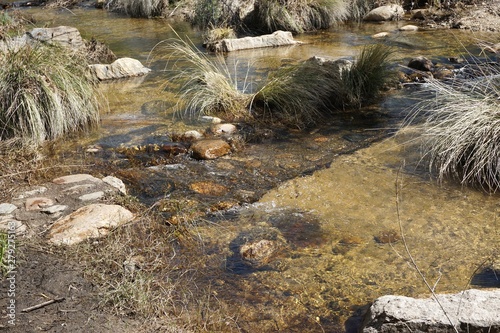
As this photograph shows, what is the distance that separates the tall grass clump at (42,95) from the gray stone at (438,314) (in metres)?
3.91

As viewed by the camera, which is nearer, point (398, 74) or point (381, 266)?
point (381, 266)

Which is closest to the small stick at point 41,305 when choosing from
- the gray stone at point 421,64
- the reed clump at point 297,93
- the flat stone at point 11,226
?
the flat stone at point 11,226

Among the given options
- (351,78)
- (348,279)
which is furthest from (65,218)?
(351,78)

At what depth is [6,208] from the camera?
4.21m

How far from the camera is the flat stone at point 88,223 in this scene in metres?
3.89

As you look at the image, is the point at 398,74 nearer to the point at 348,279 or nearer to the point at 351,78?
the point at 351,78

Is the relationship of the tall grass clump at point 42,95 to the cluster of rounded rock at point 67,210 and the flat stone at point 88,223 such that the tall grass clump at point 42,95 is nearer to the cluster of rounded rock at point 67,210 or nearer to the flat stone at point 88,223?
Result: the cluster of rounded rock at point 67,210

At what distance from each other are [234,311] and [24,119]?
3.44 metres

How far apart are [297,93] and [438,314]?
4.12m

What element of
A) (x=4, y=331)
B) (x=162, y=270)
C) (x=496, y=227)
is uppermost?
(x=4, y=331)

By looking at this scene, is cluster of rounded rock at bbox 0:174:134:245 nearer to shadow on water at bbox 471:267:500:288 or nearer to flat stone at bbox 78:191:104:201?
flat stone at bbox 78:191:104:201

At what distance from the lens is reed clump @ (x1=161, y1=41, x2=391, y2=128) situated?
6.66 metres

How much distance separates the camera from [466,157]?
202 inches

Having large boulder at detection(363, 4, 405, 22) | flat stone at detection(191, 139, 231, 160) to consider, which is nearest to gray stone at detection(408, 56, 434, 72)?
flat stone at detection(191, 139, 231, 160)
